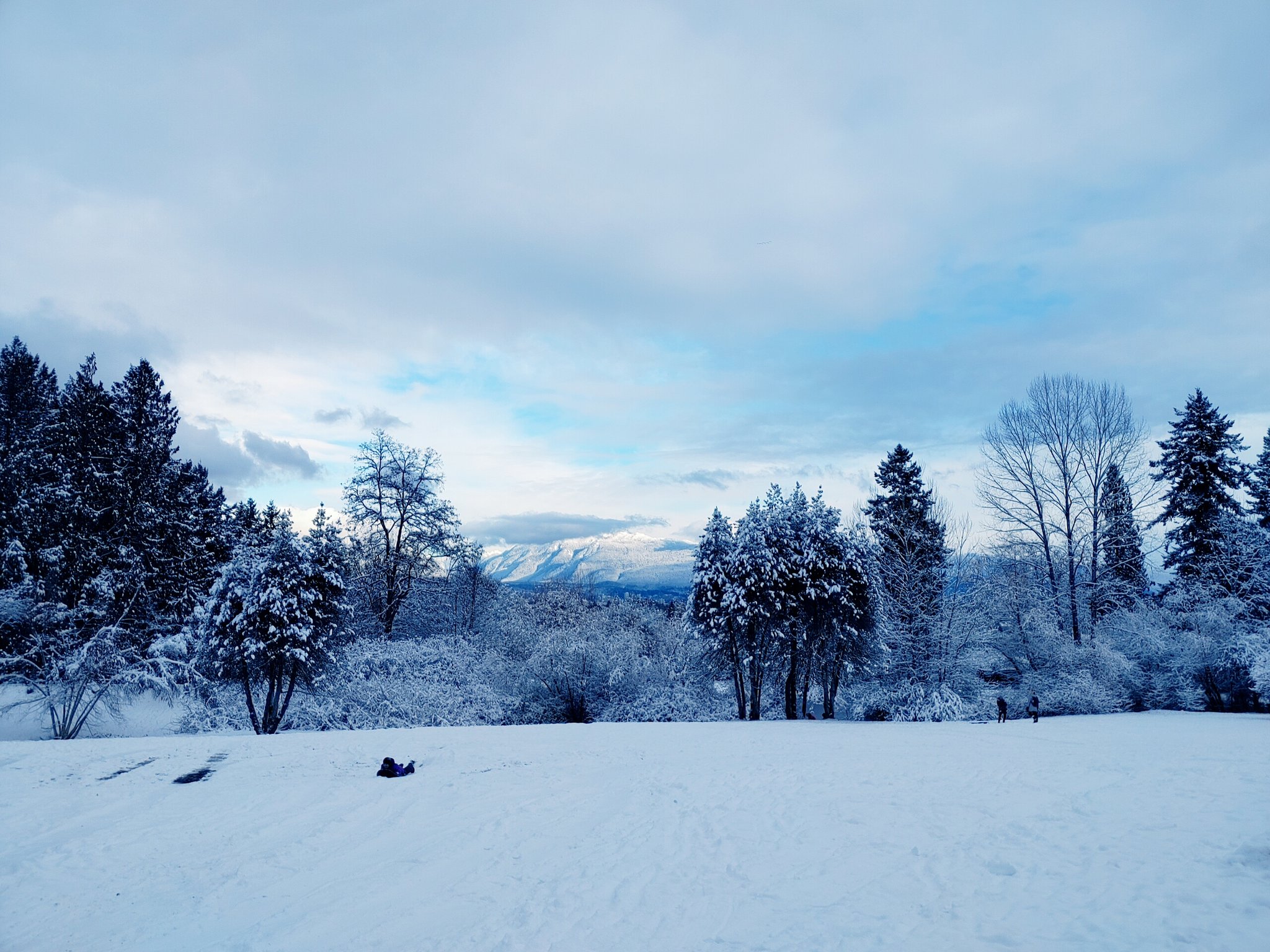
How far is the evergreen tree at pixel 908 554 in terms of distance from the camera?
2761 cm

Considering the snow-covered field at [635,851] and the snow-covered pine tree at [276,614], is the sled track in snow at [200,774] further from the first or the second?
the snow-covered pine tree at [276,614]

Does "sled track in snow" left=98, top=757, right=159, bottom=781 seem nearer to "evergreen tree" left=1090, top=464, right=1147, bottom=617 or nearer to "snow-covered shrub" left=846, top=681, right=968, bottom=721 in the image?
"snow-covered shrub" left=846, top=681, right=968, bottom=721

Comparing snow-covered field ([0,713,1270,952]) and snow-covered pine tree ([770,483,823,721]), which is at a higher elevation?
snow-covered pine tree ([770,483,823,721])

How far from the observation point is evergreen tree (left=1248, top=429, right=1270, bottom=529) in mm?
30078

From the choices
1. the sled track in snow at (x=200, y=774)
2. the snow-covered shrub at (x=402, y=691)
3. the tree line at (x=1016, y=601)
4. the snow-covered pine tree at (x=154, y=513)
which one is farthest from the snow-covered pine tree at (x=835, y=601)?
the snow-covered pine tree at (x=154, y=513)

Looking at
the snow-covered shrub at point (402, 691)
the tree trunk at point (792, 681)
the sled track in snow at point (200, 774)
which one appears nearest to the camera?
the sled track in snow at point (200, 774)

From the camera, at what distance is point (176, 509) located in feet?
105

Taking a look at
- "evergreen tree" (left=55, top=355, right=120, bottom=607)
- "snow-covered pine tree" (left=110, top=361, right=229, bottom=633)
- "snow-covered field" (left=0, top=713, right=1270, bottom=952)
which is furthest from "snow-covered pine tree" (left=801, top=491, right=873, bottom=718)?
"evergreen tree" (left=55, top=355, right=120, bottom=607)

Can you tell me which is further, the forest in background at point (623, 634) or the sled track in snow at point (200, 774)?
the forest in background at point (623, 634)

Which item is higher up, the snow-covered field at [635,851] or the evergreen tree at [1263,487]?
the evergreen tree at [1263,487]

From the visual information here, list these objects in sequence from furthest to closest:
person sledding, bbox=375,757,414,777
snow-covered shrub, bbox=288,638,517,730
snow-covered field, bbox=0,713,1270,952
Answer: snow-covered shrub, bbox=288,638,517,730 → person sledding, bbox=375,757,414,777 → snow-covered field, bbox=0,713,1270,952

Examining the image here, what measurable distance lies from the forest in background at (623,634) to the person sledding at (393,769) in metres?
9.69

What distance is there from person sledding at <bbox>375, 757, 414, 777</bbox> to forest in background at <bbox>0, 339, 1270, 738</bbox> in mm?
9694

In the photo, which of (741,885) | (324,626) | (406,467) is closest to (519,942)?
(741,885)
